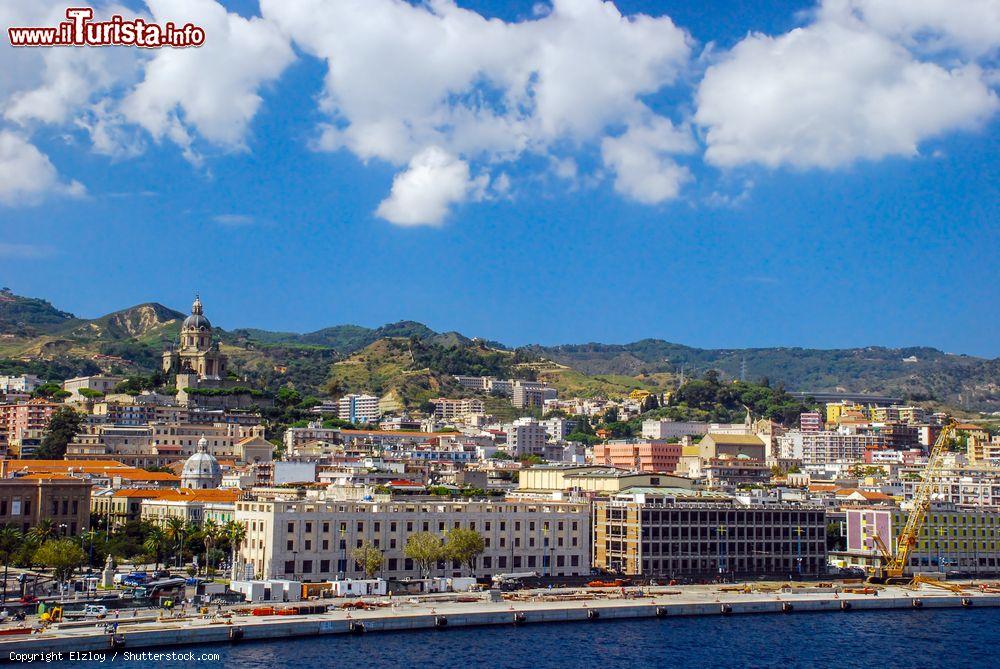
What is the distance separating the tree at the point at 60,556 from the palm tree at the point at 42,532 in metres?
6.85

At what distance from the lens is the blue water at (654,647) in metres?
67.0

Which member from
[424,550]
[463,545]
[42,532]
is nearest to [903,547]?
[463,545]

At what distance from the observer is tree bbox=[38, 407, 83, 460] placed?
17088 cm

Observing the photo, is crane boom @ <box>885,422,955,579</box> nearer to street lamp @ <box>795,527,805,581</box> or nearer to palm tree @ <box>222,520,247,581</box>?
street lamp @ <box>795,527,805,581</box>

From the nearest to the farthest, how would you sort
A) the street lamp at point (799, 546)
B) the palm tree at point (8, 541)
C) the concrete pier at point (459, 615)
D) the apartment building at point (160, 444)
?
1. the concrete pier at point (459, 615)
2. the palm tree at point (8, 541)
3. the street lamp at point (799, 546)
4. the apartment building at point (160, 444)

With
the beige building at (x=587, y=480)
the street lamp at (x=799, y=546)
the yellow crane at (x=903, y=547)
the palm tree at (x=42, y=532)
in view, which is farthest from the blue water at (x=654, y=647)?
the beige building at (x=587, y=480)

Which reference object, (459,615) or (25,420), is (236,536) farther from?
(25,420)

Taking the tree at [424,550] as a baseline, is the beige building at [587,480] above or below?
above

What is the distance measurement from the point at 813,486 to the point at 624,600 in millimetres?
81619

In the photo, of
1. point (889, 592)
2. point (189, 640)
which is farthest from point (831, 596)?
point (189, 640)

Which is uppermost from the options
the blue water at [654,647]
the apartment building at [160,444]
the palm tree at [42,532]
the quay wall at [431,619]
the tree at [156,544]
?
the apartment building at [160,444]

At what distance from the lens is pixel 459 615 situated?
78500mm

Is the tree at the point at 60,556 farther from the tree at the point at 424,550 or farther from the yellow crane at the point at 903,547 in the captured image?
the yellow crane at the point at 903,547

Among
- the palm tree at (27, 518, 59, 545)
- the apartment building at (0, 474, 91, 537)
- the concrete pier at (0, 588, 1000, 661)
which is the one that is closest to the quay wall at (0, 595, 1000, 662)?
the concrete pier at (0, 588, 1000, 661)
